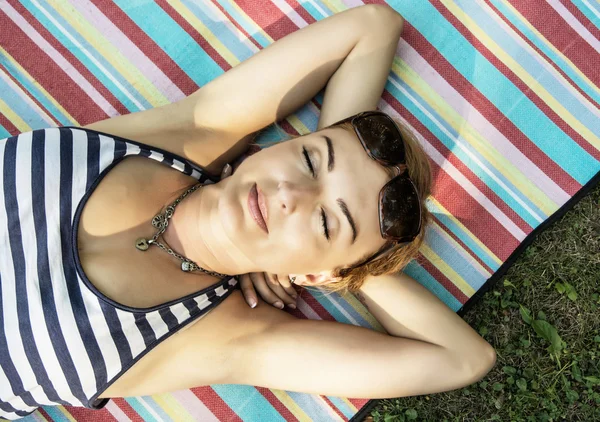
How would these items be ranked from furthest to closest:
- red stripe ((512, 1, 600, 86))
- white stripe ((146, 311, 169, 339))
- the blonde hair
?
red stripe ((512, 1, 600, 86)), the blonde hair, white stripe ((146, 311, 169, 339))

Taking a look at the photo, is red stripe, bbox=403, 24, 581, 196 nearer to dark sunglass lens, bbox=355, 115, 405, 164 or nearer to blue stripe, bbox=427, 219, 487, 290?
blue stripe, bbox=427, 219, 487, 290

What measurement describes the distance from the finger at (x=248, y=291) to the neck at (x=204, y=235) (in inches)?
8.7

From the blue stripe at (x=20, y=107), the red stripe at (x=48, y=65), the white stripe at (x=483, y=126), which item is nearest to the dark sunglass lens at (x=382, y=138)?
the white stripe at (x=483, y=126)

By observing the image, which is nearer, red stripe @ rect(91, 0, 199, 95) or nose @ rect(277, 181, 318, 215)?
nose @ rect(277, 181, 318, 215)

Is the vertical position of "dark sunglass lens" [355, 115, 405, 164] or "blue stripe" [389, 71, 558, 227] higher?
"blue stripe" [389, 71, 558, 227]

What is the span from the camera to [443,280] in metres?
2.84

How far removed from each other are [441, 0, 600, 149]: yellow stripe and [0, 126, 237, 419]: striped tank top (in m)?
2.02

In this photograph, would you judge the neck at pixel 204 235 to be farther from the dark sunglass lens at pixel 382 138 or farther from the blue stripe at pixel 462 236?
the blue stripe at pixel 462 236

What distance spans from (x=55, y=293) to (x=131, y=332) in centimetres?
33

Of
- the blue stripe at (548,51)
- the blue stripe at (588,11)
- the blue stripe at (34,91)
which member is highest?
the blue stripe at (588,11)

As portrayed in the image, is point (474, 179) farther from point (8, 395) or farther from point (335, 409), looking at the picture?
point (8, 395)

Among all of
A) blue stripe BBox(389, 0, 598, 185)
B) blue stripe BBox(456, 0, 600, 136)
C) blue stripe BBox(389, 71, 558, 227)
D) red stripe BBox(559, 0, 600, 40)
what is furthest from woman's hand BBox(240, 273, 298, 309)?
red stripe BBox(559, 0, 600, 40)

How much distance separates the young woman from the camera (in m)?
2.01

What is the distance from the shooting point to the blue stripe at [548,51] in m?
2.88
